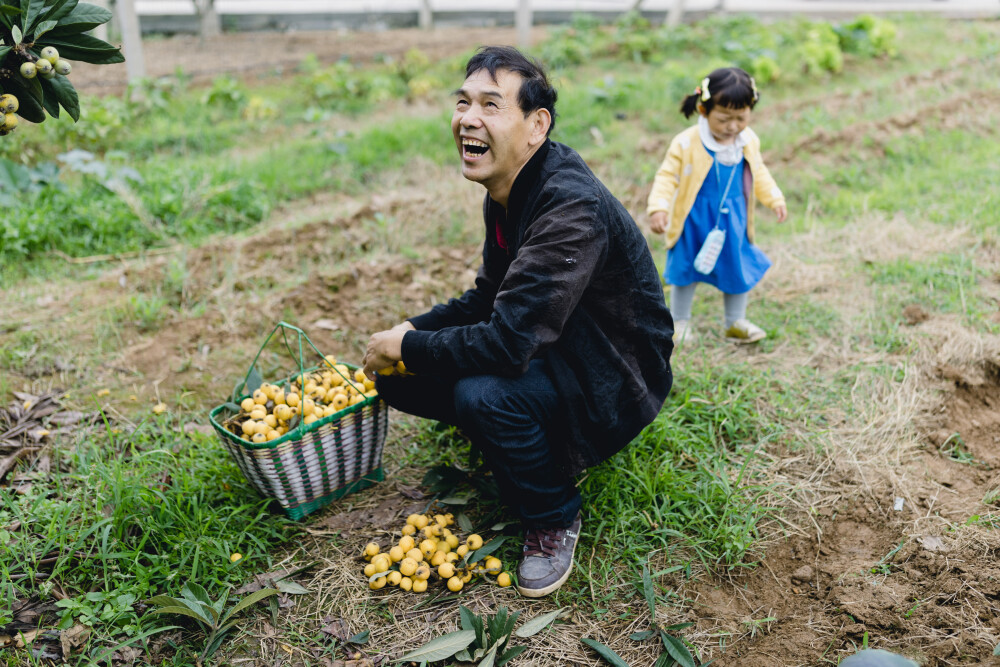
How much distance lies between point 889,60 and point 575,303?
770cm

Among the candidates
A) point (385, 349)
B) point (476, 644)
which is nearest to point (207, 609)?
point (476, 644)

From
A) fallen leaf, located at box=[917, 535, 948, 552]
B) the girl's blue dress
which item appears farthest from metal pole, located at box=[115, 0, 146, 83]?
fallen leaf, located at box=[917, 535, 948, 552]

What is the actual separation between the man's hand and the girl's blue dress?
156 cm

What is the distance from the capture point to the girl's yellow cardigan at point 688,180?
3266 millimetres

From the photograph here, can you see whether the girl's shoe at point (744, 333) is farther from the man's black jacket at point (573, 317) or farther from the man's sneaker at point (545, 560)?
the man's sneaker at point (545, 560)

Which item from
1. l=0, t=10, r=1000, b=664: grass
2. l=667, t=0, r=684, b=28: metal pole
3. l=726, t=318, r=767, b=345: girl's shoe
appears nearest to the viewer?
l=0, t=10, r=1000, b=664: grass

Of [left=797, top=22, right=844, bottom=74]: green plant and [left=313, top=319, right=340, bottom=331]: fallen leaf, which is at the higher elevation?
[left=797, top=22, right=844, bottom=74]: green plant

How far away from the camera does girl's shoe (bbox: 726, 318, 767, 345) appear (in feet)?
11.3

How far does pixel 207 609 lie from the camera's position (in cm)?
220

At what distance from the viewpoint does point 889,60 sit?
805cm

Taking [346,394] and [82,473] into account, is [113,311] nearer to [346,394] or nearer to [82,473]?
[82,473]

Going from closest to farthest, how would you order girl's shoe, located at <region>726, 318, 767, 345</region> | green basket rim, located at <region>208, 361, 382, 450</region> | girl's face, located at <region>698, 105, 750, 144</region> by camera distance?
green basket rim, located at <region>208, 361, 382, 450</region> < girl's face, located at <region>698, 105, 750, 144</region> < girl's shoe, located at <region>726, 318, 767, 345</region>

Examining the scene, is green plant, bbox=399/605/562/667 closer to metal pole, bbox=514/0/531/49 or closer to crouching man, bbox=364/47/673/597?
crouching man, bbox=364/47/673/597

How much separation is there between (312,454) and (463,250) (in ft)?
7.45
